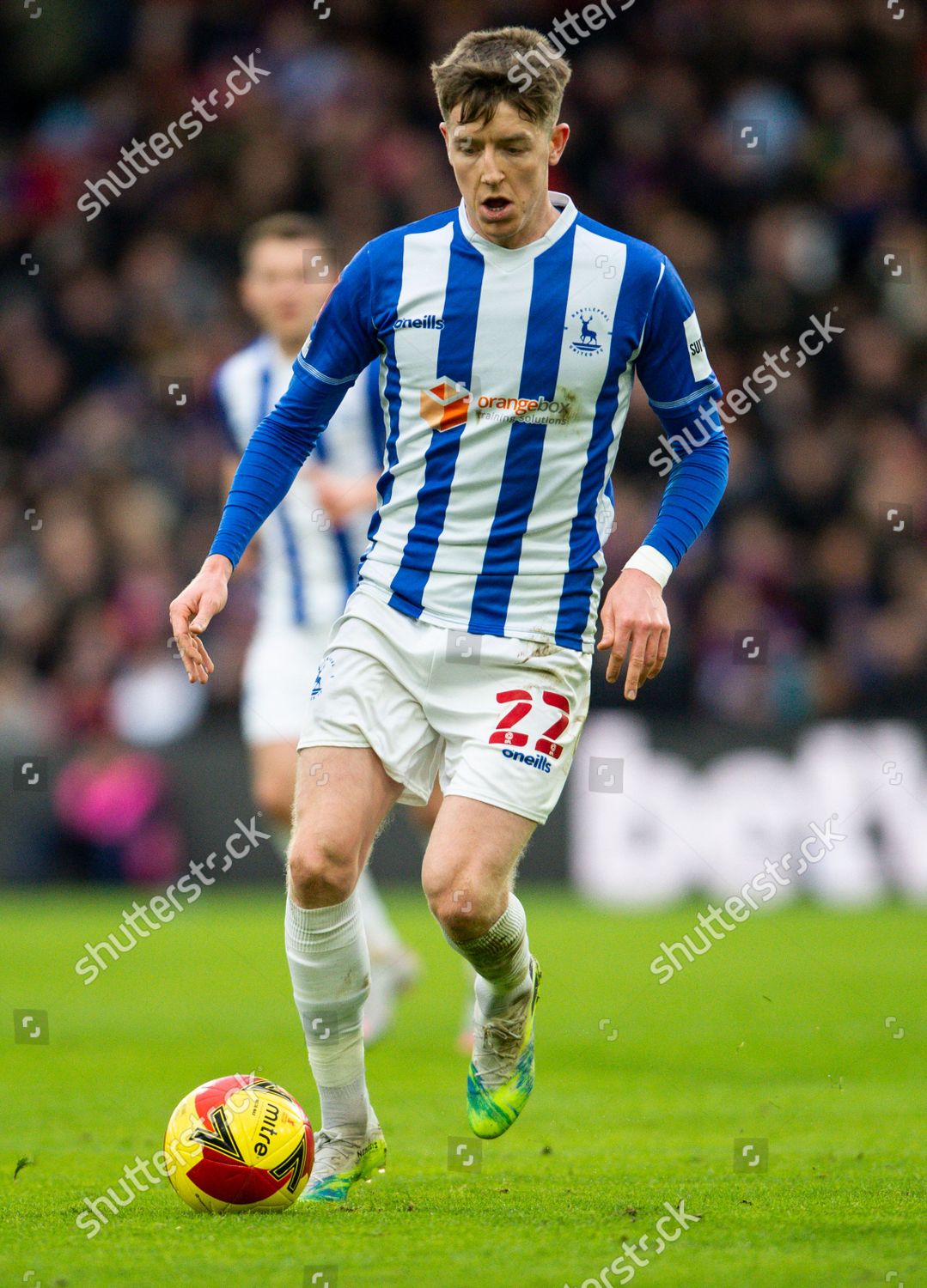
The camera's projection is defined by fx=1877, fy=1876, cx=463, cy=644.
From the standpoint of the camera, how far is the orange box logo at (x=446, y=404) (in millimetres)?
4312

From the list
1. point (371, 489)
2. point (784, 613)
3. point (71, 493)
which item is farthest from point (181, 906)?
point (371, 489)

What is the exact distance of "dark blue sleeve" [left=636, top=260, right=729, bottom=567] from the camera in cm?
433

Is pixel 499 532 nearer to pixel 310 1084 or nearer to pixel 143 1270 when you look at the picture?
pixel 143 1270

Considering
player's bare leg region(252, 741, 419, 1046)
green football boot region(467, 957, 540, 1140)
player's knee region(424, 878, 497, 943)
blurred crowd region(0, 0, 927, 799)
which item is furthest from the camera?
blurred crowd region(0, 0, 927, 799)

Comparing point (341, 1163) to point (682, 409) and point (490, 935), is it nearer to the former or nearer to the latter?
point (490, 935)

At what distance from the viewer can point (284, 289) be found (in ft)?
23.2

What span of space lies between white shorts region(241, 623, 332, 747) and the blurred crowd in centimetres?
510

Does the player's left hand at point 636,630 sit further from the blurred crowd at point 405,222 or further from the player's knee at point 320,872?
the blurred crowd at point 405,222

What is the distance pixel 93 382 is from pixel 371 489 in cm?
847

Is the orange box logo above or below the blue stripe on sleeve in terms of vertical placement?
above

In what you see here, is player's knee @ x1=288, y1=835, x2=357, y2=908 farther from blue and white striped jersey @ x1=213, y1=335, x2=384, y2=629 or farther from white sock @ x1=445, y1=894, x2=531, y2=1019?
blue and white striped jersey @ x1=213, y1=335, x2=384, y2=629

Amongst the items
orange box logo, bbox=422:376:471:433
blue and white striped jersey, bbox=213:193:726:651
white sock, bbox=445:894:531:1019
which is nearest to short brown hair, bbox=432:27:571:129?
blue and white striped jersey, bbox=213:193:726:651

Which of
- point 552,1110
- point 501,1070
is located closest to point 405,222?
point 552,1110

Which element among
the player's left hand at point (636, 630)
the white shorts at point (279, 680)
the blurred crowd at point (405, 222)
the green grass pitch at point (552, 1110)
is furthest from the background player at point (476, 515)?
the blurred crowd at point (405, 222)
